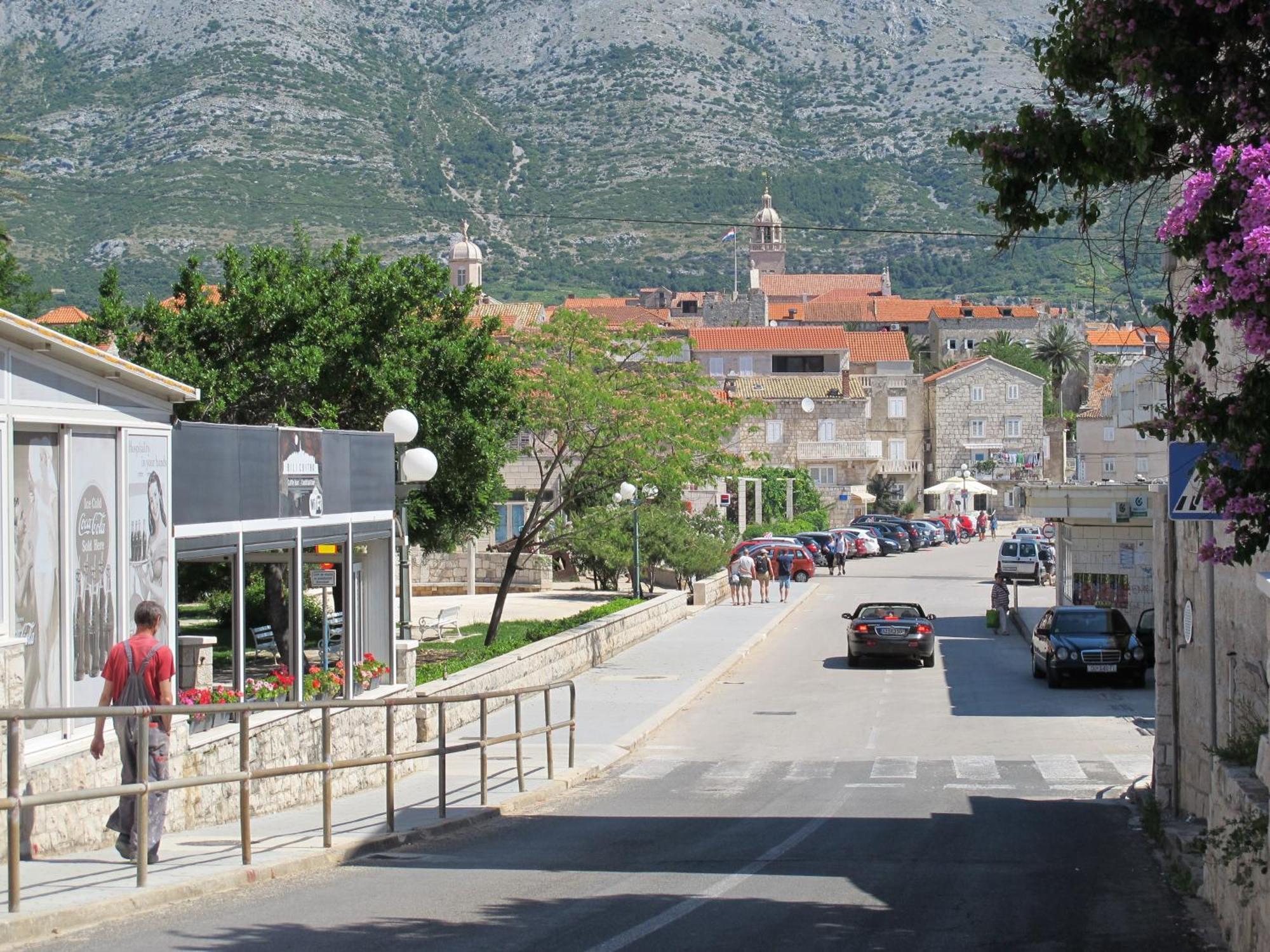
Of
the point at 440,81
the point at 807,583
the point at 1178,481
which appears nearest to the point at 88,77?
the point at 440,81

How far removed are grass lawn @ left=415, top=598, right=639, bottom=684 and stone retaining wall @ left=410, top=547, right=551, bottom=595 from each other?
11.7 metres

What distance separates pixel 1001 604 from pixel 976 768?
68.3ft

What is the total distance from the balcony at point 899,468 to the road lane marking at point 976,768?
80.6m

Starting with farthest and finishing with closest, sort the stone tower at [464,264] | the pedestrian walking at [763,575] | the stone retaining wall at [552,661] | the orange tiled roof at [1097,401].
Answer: the stone tower at [464,264]
the orange tiled roof at [1097,401]
the pedestrian walking at [763,575]
the stone retaining wall at [552,661]

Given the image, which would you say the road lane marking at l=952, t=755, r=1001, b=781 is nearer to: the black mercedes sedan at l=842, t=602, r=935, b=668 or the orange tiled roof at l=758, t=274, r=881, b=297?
the black mercedes sedan at l=842, t=602, r=935, b=668

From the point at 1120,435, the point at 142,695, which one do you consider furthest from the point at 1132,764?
the point at 1120,435

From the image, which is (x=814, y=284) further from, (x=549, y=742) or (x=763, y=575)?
(x=549, y=742)

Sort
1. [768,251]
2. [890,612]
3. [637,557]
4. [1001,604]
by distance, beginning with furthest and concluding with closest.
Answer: [768,251] → [1001,604] → [637,557] → [890,612]

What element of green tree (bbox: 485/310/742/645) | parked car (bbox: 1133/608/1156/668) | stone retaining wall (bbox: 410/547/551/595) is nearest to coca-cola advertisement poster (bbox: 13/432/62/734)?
green tree (bbox: 485/310/742/645)

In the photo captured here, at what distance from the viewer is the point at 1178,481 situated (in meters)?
11.3

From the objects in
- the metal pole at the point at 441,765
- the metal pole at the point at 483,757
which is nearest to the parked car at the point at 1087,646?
→ the metal pole at the point at 483,757

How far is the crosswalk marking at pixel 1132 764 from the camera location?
18.3 m

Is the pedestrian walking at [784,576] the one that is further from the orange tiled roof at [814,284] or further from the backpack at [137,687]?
the orange tiled roof at [814,284]

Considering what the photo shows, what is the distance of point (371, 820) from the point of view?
12.9m
